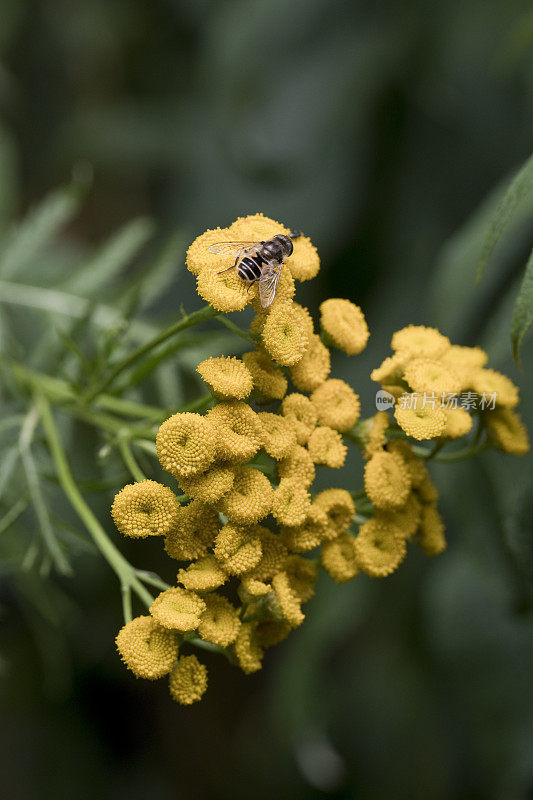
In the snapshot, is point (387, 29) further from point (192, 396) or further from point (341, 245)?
point (192, 396)

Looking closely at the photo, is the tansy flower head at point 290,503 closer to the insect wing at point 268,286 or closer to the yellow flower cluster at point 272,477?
the yellow flower cluster at point 272,477

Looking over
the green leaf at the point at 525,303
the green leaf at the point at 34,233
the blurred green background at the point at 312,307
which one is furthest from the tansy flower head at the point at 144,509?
the green leaf at the point at 34,233

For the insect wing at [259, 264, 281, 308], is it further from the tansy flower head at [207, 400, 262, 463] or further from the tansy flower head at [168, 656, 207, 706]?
the tansy flower head at [168, 656, 207, 706]

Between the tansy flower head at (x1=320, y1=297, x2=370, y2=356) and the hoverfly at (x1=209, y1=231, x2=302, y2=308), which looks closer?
the hoverfly at (x1=209, y1=231, x2=302, y2=308)

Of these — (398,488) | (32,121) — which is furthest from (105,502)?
(32,121)

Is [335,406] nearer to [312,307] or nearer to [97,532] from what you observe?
[97,532]

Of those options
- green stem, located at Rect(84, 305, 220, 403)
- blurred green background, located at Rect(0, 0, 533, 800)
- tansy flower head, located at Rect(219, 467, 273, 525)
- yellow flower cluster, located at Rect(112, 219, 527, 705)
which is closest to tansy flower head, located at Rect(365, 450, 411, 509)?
yellow flower cluster, located at Rect(112, 219, 527, 705)
